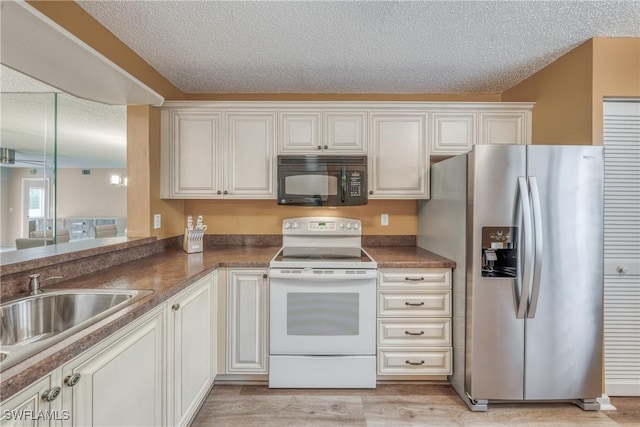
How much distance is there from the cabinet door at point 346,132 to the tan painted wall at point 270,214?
612mm

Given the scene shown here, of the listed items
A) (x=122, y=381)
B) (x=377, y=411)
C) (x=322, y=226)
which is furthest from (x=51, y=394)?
(x=322, y=226)

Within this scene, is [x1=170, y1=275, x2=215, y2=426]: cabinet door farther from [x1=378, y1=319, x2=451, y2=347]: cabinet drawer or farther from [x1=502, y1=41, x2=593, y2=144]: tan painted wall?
[x1=502, y1=41, x2=593, y2=144]: tan painted wall

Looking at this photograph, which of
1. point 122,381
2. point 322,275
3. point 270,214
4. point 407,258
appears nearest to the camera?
point 122,381

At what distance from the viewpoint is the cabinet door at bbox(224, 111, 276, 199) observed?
262 cm

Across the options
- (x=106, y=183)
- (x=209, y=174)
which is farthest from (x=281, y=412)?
(x=106, y=183)

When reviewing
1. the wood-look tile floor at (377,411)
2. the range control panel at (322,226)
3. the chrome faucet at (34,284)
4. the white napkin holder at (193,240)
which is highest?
the range control panel at (322,226)

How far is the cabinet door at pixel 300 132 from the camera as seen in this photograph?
103 inches

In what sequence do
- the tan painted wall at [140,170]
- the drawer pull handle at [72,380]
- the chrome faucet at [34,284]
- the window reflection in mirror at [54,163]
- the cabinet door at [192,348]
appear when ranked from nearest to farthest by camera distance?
the drawer pull handle at [72,380]
the chrome faucet at [34,284]
the cabinet door at [192,348]
the tan painted wall at [140,170]
the window reflection in mirror at [54,163]

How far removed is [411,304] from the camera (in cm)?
220

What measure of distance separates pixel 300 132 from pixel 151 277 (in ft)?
5.25

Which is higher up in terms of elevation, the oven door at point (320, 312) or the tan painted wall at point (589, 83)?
the tan painted wall at point (589, 83)

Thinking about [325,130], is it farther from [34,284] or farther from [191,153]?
[34,284]

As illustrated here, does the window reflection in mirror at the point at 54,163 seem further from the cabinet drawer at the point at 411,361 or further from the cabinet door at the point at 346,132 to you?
the cabinet drawer at the point at 411,361

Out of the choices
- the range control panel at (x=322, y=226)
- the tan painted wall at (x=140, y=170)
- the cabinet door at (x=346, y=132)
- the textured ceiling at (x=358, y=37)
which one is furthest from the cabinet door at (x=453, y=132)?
the tan painted wall at (x=140, y=170)
